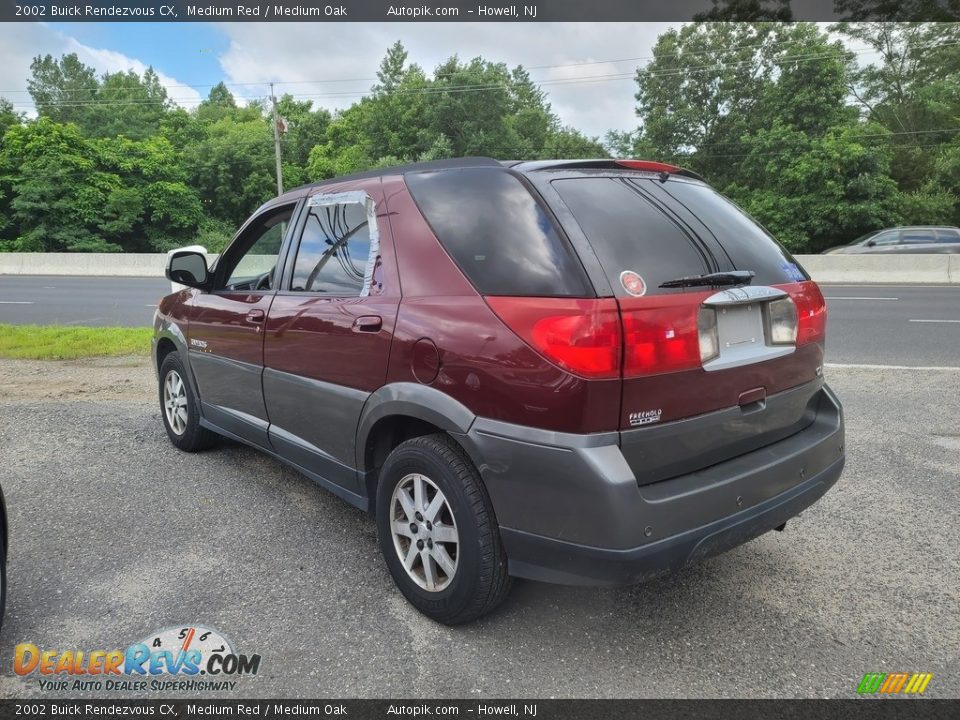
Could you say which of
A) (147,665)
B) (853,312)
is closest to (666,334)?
(147,665)

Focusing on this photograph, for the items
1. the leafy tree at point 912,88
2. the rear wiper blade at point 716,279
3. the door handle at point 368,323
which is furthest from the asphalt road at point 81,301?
the leafy tree at point 912,88

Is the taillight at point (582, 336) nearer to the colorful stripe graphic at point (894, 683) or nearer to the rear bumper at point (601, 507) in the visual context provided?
the rear bumper at point (601, 507)

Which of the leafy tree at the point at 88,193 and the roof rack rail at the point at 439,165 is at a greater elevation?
the leafy tree at the point at 88,193

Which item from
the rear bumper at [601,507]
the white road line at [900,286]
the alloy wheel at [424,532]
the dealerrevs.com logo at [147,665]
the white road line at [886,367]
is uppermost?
the rear bumper at [601,507]

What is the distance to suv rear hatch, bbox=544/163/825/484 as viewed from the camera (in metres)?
2.22

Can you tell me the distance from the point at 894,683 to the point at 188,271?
417 cm

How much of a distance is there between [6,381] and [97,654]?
5944mm

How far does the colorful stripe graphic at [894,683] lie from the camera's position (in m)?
2.25

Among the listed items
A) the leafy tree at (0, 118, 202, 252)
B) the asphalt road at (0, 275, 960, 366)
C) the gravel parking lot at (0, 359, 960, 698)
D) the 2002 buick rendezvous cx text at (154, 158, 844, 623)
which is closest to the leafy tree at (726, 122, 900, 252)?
the asphalt road at (0, 275, 960, 366)

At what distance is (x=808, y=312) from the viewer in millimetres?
2799

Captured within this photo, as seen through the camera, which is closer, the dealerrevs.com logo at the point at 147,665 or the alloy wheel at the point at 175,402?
the dealerrevs.com logo at the point at 147,665

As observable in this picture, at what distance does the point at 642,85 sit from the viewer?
38.1m

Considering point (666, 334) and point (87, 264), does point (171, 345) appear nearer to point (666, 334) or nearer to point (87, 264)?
point (666, 334)

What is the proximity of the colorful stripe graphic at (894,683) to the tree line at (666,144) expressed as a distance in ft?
95.4
